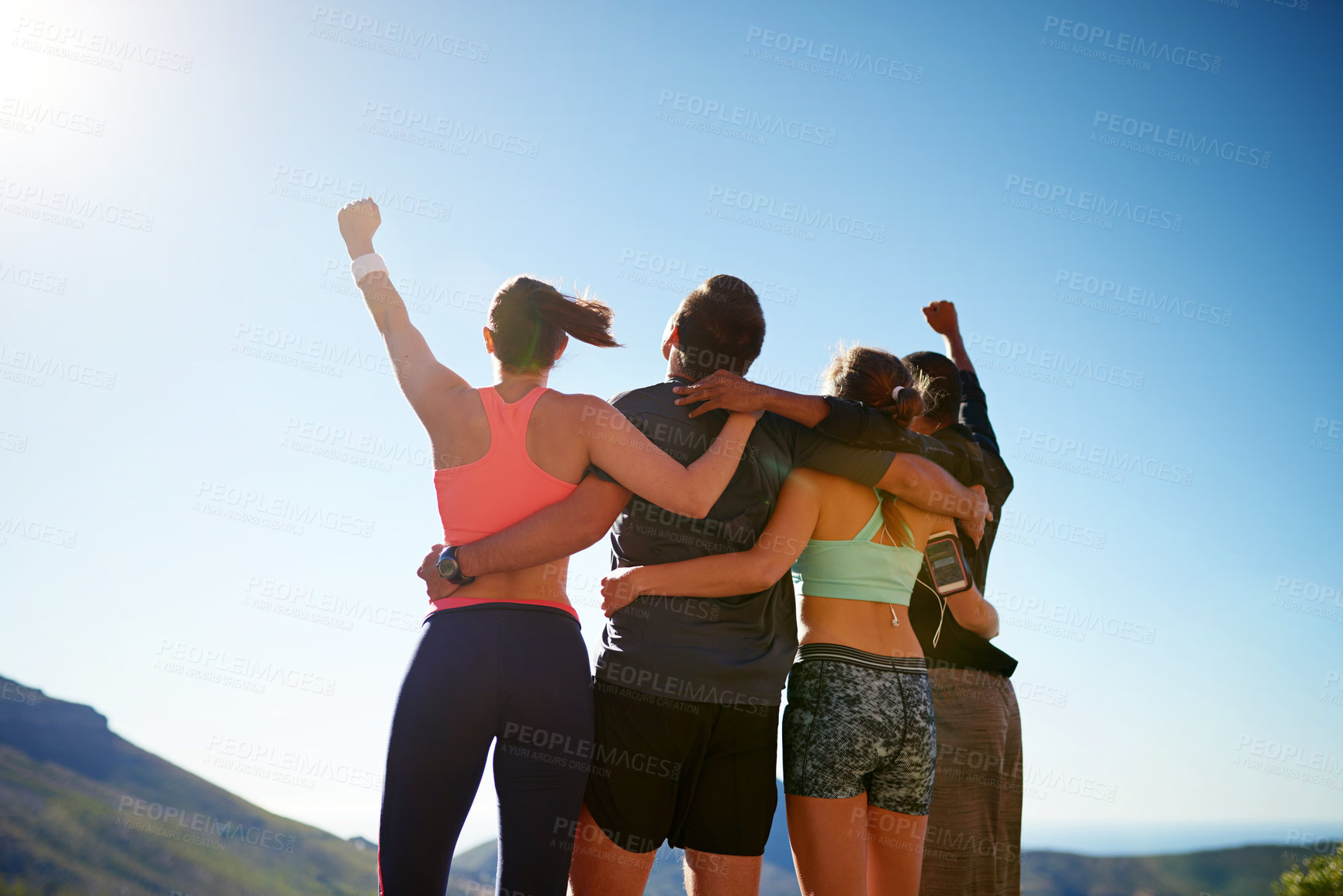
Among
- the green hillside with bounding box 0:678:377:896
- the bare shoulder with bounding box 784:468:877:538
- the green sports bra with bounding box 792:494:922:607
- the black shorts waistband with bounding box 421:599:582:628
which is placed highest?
the bare shoulder with bounding box 784:468:877:538

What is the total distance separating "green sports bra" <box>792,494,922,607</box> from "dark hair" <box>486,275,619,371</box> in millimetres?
1113

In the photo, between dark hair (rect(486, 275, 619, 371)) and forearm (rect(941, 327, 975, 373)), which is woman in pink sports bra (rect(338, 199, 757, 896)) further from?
forearm (rect(941, 327, 975, 373))

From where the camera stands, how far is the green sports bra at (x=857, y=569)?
8.75ft

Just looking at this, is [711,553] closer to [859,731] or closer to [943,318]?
[859,731]

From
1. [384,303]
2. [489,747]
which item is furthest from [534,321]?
[489,747]

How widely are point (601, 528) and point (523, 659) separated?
0.44 m

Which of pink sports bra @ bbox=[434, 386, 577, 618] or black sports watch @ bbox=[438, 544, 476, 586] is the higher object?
pink sports bra @ bbox=[434, 386, 577, 618]

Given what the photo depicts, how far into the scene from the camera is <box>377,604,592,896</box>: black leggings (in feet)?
6.57

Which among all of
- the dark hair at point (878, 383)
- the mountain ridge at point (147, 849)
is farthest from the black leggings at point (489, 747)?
the mountain ridge at point (147, 849)

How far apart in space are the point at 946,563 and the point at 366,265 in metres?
2.40

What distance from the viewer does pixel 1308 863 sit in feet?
52.9

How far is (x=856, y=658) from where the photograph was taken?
259 centimetres

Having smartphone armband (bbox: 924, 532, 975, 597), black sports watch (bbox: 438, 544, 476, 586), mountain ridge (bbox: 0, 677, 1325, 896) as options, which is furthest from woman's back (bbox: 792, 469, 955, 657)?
mountain ridge (bbox: 0, 677, 1325, 896)

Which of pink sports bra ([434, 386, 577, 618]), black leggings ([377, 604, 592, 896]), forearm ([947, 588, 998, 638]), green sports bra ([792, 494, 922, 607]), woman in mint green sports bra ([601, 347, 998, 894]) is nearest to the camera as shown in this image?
black leggings ([377, 604, 592, 896])
